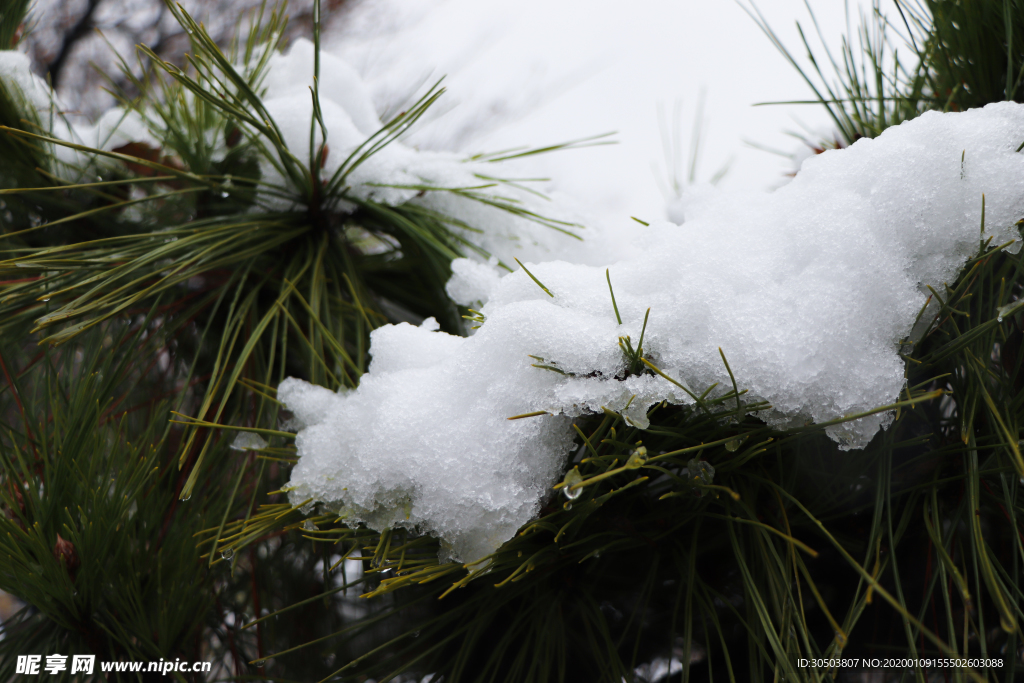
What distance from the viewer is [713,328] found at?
290mm

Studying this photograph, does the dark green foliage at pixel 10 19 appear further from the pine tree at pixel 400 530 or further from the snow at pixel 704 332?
the snow at pixel 704 332

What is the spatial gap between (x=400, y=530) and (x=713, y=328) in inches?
8.8

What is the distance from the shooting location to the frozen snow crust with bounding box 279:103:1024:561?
0.28 m

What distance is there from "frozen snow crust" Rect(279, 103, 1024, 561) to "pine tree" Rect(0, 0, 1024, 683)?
0.02 metres

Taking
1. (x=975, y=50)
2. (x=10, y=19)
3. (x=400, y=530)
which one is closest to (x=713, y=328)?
(x=400, y=530)

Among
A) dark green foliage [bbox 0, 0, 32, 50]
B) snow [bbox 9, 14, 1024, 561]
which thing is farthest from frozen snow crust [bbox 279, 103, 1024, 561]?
dark green foliage [bbox 0, 0, 32, 50]

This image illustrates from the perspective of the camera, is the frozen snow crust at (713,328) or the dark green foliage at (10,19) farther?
the dark green foliage at (10,19)

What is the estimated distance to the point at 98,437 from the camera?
0.41 metres

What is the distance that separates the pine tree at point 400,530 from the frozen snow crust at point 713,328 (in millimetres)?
18

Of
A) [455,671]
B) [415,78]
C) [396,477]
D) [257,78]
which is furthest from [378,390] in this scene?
[415,78]

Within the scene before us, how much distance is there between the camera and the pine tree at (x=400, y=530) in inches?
12.1

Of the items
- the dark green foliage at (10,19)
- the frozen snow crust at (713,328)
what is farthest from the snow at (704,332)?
the dark green foliage at (10,19)

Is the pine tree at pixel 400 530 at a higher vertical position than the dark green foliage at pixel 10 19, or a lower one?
lower

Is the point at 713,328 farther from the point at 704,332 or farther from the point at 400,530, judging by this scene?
the point at 400,530
